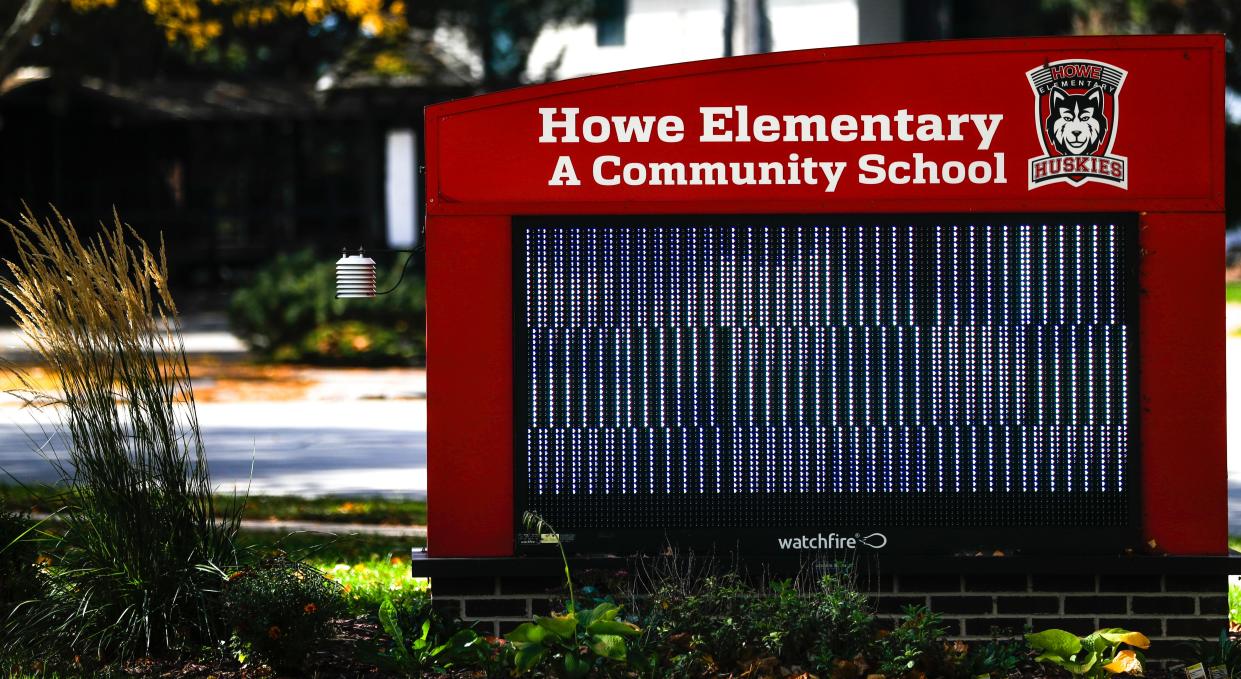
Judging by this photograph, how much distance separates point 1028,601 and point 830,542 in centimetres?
76

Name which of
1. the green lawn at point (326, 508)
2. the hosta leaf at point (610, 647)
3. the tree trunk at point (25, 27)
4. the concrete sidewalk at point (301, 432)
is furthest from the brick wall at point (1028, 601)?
the tree trunk at point (25, 27)

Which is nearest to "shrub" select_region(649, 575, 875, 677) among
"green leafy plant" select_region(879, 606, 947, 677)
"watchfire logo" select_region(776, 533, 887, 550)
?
"green leafy plant" select_region(879, 606, 947, 677)

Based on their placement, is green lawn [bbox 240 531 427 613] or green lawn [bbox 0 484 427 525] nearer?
green lawn [bbox 240 531 427 613]

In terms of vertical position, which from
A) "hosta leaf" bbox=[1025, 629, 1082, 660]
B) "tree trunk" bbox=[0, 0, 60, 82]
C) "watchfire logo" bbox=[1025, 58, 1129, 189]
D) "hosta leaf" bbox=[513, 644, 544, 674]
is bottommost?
"hosta leaf" bbox=[1025, 629, 1082, 660]

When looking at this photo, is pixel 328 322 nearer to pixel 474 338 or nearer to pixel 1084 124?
pixel 474 338

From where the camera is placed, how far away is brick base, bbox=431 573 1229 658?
18.9ft

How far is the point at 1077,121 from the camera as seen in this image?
571cm

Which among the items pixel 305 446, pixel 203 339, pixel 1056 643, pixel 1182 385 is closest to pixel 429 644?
pixel 1056 643

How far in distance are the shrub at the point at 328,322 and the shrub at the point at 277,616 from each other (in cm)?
1631

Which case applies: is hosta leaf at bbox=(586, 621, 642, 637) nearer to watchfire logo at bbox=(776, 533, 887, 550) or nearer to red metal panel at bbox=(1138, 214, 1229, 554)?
watchfire logo at bbox=(776, 533, 887, 550)

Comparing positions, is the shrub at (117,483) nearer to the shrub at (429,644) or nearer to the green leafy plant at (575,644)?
the shrub at (429,644)

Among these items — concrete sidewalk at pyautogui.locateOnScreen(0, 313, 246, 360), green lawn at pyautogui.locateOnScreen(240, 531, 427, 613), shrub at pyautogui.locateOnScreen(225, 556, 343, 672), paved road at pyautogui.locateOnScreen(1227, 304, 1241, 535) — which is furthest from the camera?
concrete sidewalk at pyautogui.locateOnScreen(0, 313, 246, 360)

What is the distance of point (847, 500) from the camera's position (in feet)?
18.9

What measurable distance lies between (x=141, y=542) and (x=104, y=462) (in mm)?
313
